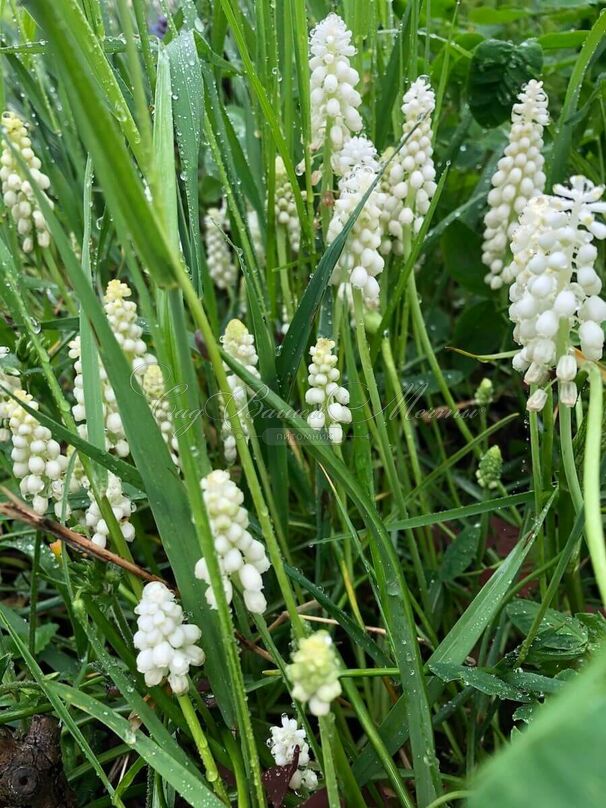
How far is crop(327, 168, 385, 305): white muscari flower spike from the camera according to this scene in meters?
0.96

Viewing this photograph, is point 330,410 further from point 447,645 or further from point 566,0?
point 566,0

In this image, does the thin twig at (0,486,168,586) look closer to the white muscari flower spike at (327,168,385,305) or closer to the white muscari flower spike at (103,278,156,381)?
the white muscari flower spike at (103,278,156,381)

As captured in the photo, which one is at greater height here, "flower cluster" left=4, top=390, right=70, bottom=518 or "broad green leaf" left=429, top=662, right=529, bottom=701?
"flower cluster" left=4, top=390, right=70, bottom=518

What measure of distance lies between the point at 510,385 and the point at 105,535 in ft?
3.81

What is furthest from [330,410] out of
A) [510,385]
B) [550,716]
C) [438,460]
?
[510,385]

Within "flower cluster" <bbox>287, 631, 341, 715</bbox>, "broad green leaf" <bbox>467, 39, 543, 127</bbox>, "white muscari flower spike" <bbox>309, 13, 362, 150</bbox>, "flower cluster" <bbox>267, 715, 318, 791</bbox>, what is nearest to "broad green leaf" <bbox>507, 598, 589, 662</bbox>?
"flower cluster" <bbox>267, 715, 318, 791</bbox>

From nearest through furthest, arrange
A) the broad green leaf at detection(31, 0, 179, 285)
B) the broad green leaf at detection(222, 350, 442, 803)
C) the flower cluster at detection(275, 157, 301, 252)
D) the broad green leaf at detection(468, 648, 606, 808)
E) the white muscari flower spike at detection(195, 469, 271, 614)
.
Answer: the broad green leaf at detection(468, 648, 606, 808), the broad green leaf at detection(31, 0, 179, 285), the white muscari flower spike at detection(195, 469, 271, 614), the broad green leaf at detection(222, 350, 442, 803), the flower cluster at detection(275, 157, 301, 252)

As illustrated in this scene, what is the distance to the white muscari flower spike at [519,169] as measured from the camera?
46.2 inches

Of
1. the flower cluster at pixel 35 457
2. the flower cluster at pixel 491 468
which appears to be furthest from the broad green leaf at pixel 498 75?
the flower cluster at pixel 35 457

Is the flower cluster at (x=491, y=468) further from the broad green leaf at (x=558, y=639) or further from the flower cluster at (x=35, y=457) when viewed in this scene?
the flower cluster at (x=35, y=457)

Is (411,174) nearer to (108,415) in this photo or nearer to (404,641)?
(108,415)

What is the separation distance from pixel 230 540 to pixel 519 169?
84cm

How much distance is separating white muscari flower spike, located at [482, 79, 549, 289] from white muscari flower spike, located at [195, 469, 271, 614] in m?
0.71

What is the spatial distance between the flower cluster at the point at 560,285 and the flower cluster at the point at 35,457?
59 centimetres
